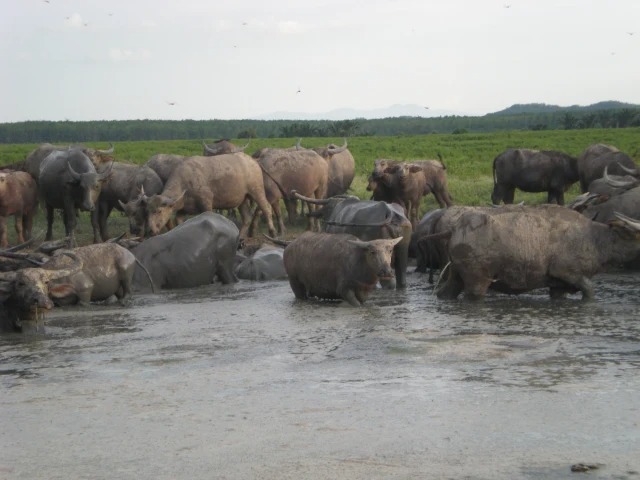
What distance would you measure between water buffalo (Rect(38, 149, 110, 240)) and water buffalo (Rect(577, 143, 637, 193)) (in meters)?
10.4

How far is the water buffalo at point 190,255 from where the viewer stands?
52.0 ft

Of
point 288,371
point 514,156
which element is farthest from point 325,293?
point 514,156

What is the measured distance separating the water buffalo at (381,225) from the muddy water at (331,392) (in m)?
1.44

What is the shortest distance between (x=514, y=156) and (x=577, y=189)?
4.72 m

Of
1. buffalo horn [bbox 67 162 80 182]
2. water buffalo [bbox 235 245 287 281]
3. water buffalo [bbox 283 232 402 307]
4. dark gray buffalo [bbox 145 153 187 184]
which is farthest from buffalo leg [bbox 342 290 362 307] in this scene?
dark gray buffalo [bbox 145 153 187 184]

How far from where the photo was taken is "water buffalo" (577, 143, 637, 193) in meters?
23.3

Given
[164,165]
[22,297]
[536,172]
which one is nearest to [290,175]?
[164,165]

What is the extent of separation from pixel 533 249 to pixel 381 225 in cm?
244

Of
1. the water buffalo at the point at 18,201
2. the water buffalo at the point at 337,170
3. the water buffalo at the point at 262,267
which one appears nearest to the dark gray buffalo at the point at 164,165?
the water buffalo at the point at 18,201

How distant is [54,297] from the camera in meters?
13.1

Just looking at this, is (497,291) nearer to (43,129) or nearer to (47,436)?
(47,436)

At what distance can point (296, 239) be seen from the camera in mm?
14102

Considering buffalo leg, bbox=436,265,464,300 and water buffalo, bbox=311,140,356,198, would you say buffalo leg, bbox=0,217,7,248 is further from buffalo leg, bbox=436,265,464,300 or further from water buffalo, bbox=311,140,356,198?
buffalo leg, bbox=436,265,464,300

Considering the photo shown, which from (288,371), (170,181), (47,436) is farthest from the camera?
(170,181)
